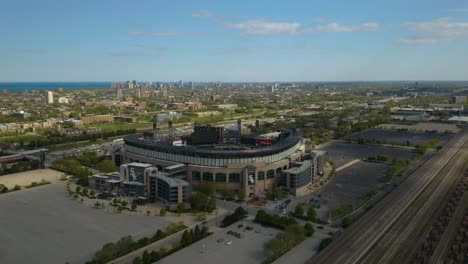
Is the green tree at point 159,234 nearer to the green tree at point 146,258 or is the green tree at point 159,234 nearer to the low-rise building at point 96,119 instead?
the green tree at point 146,258

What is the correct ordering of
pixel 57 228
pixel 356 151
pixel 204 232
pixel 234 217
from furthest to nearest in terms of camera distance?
1. pixel 356 151
2. pixel 234 217
3. pixel 57 228
4. pixel 204 232

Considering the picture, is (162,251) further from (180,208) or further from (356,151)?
(356,151)

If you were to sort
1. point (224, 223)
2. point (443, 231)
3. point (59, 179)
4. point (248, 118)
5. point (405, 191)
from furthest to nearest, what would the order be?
1. point (248, 118)
2. point (59, 179)
3. point (405, 191)
4. point (224, 223)
5. point (443, 231)

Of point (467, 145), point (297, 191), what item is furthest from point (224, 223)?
point (467, 145)

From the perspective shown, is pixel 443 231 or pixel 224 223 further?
pixel 224 223

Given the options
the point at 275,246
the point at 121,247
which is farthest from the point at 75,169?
the point at 275,246

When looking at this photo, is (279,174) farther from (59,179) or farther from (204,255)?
(59,179)
